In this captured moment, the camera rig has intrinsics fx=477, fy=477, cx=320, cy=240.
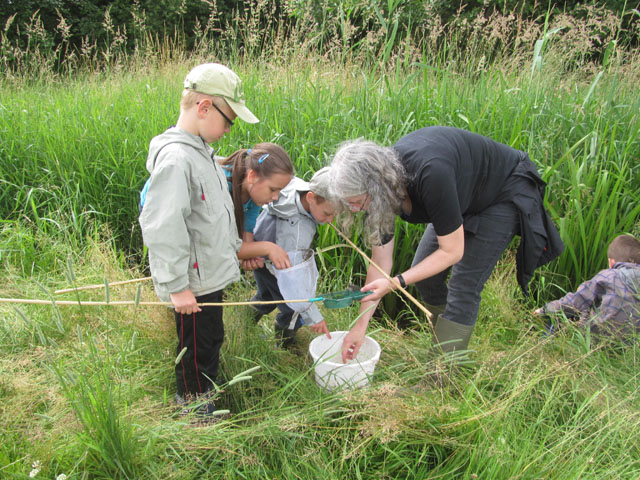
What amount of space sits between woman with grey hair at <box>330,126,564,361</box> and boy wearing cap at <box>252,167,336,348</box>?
0.14 meters

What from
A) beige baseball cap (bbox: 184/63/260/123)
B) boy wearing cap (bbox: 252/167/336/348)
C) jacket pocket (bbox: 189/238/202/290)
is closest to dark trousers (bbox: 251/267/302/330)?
boy wearing cap (bbox: 252/167/336/348)

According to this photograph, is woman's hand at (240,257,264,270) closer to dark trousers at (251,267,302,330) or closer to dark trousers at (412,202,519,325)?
dark trousers at (251,267,302,330)

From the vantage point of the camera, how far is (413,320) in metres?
3.04

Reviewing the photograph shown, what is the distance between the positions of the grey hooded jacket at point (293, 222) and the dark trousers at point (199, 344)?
0.42m

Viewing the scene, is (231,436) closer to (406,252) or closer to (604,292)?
(406,252)

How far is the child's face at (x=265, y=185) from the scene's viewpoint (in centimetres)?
214

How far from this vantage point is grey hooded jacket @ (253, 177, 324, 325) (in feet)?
7.59

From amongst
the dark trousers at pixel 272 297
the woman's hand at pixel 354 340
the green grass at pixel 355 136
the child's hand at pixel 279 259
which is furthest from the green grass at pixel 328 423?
the green grass at pixel 355 136

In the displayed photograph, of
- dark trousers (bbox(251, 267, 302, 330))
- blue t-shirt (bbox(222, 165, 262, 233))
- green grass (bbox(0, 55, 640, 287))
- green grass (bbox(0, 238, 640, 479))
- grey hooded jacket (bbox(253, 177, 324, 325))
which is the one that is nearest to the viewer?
green grass (bbox(0, 238, 640, 479))

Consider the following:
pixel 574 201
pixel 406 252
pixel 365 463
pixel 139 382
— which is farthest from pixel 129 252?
pixel 574 201

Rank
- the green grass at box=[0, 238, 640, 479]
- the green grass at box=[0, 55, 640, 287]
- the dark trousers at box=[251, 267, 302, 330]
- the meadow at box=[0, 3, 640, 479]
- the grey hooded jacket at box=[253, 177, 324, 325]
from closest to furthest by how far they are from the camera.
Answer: the green grass at box=[0, 238, 640, 479] → the meadow at box=[0, 3, 640, 479] → the grey hooded jacket at box=[253, 177, 324, 325] → the dark trousers at box=[251, 267, 302, 330] → the green grass at box=[0, 55, 640, 287]

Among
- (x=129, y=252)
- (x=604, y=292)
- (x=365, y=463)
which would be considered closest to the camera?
(x=365, y=463)

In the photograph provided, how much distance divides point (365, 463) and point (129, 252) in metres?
2.67

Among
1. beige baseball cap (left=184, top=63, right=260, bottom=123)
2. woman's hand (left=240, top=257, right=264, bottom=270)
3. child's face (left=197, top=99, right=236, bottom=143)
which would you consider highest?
beige baseball cap (left=184, top=63, right=260, bottom=123)
